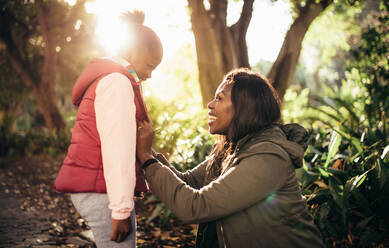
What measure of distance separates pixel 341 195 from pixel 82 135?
2.06m

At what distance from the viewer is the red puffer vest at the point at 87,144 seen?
5.35 feet

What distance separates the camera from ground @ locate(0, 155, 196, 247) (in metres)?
3.61

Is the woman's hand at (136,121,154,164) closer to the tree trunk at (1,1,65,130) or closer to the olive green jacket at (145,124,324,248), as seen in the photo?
the olive green jacket at (145,124,324,248)

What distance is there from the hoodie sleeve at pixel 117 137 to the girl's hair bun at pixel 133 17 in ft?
1.33

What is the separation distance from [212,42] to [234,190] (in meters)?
4.03

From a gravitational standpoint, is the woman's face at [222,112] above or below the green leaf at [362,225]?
above

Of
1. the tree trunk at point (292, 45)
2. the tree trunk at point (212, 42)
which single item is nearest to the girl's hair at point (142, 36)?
the tree trunk at point (212, 42)

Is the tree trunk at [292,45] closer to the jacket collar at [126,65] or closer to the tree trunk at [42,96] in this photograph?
the jacket collar at [126,65]

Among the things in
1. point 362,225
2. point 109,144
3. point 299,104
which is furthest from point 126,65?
point 299,104

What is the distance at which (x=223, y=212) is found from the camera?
5.42ft

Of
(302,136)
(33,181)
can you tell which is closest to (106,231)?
(302,136)

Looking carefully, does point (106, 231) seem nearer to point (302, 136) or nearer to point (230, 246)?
point (230, 246)

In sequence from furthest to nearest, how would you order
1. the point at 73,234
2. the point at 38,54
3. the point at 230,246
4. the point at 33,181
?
the point at 38,54
the point at 33,181
the point at 73,234
the point at 230,246

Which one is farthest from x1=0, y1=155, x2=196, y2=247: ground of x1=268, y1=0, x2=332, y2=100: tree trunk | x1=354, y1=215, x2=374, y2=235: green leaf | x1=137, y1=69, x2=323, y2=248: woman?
x1=268, y1=0, x2=332, y2=100: tree trunk
